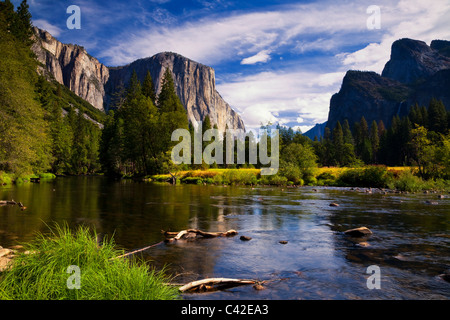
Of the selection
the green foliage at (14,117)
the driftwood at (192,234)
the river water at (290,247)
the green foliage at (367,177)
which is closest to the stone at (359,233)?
the river water at (290,247)

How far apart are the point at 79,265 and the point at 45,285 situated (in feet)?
2.57

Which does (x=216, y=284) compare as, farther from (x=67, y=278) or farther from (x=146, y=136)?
(x=146, y=136)

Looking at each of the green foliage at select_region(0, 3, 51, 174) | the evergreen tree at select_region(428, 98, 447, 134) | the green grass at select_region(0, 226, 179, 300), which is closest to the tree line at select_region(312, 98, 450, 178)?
the evergreen tree at select_region(428, 98, 447, 134)

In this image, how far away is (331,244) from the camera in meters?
9.84

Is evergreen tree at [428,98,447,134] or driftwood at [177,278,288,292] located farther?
evergreen tree at [428,98,447,134]

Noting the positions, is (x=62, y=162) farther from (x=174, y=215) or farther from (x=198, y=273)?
(x=198, y=273)

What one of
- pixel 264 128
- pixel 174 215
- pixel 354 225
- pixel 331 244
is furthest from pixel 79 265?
pixel 264 128

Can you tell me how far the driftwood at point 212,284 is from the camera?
5.47 meters

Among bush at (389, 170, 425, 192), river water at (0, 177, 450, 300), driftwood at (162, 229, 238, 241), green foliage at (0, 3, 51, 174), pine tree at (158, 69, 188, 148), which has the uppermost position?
pine tree at (158, 69, 188, 148)

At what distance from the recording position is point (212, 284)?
19.3ft

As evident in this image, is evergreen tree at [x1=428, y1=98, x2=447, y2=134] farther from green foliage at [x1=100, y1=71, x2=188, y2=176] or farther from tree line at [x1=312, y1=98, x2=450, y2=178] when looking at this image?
green foliage at [x1=100, y1=71, x2=188, y2=176]

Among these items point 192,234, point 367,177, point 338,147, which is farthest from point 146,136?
point 338,147

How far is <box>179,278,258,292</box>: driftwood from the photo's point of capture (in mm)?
5473

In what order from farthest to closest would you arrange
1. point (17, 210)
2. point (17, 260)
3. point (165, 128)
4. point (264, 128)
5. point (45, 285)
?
point (264, 128) → point (165, 128) → point (17, 210) → point (17, 260) → point (45, 285)
